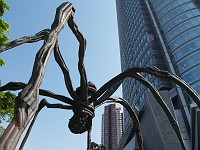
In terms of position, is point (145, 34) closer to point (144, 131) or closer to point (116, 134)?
point (144, 131)

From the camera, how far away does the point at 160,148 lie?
24047 millimetres

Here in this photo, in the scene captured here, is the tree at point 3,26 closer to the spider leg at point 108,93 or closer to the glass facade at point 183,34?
the spider leg at point 108,93

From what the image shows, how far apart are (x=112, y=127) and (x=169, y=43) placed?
4127cm

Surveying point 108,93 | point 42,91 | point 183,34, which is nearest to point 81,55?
point 108,93

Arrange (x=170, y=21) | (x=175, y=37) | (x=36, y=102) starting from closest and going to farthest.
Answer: (x=36, y=102) < (x=175, y=37) < (x=170, y=21)

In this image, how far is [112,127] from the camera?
76.2 metres

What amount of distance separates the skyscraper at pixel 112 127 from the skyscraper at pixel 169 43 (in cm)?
2429

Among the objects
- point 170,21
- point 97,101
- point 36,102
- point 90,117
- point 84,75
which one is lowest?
point 36,102

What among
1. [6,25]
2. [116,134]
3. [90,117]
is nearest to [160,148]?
[6,25]

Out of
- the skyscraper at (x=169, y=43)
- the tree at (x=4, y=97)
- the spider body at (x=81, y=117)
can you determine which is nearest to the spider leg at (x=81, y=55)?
the spider body at (x=81, y=117)

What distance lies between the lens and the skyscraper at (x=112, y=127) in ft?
236

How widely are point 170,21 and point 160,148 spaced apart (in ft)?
84.8

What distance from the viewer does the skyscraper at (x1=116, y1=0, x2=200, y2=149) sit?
34.9m

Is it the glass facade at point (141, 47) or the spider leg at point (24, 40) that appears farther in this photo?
the glass facade at point (141, 47)
